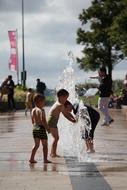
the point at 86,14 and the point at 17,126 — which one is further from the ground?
the point at 86,14

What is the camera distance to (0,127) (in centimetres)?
2119

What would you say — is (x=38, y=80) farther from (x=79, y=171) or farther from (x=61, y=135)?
(x=79, y=171)

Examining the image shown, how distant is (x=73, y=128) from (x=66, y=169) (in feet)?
13.8

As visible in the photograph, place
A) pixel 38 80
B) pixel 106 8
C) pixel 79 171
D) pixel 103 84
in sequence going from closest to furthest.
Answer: pixel 79 171, pixel 103 84, pixel 38 80, pixel 106 8

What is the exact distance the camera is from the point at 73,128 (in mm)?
15336

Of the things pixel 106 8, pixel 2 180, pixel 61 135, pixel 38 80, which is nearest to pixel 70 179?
pixel 2 180

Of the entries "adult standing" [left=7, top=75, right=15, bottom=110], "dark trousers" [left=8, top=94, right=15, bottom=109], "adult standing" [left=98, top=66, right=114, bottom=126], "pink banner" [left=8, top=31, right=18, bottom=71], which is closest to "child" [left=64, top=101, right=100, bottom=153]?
"adult standing" [left=98, top=66, right=114, bottom=126]

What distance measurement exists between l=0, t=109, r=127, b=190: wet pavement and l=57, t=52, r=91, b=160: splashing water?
0.37 meters

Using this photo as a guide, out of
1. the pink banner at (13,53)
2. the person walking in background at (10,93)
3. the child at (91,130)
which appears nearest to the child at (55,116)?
the child at (91,130)

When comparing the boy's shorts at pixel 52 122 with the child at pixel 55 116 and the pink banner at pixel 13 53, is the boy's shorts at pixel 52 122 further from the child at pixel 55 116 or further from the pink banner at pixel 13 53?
the pink banner at pixel 13 53

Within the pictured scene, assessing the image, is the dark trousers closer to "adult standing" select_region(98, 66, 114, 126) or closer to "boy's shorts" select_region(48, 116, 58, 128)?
"adult standing" select_region(98, 66, 114, 126)

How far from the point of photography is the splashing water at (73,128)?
1399 cm

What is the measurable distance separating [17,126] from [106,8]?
43.1m

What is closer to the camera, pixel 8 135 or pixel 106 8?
pixel 8 135
